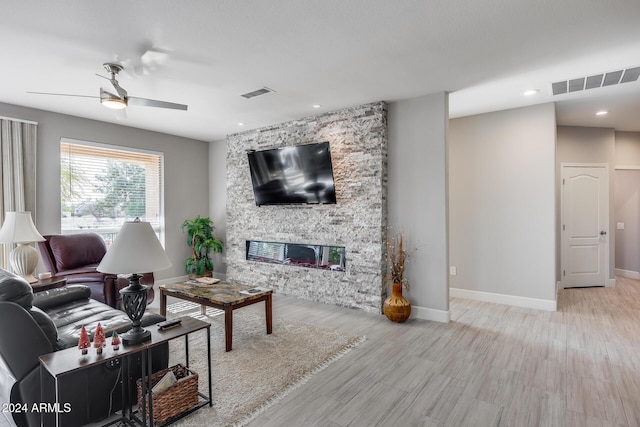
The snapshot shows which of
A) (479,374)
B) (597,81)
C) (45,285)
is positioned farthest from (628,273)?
(45,285)

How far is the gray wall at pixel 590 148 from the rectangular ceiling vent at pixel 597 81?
2.14 meters

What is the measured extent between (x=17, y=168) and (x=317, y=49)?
4272mm

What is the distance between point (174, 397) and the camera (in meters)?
2.12

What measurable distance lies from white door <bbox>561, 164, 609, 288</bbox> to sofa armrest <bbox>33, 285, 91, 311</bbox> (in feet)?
22.3

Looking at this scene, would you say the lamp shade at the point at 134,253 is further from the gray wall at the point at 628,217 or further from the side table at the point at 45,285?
the gray wall at the point at 628,217

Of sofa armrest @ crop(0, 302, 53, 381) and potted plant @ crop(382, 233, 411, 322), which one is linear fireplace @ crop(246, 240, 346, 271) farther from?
sofa armrest @ crop(0, 302, 53, 381)

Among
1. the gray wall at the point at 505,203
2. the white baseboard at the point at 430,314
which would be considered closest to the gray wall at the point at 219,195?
the white baseboard at the point at 430,314

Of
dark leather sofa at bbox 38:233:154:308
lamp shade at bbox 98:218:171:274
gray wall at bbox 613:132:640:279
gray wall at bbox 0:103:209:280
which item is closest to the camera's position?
lamp shade at bbox 98:218:171:274

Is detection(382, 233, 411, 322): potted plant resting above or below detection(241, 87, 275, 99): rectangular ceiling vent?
below

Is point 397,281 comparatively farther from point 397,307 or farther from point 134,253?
point 134,253

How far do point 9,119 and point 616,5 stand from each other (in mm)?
6331

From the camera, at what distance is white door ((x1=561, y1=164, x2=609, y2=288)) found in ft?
18.3

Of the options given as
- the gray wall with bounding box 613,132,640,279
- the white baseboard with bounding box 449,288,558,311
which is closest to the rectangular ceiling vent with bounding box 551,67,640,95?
the white baseboard with bounding box 449,288,558,311

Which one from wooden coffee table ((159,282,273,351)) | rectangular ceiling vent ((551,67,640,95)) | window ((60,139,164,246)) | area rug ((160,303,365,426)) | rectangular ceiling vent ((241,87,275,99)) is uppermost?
rectangular ceiling vent ((241,87,275,99))
